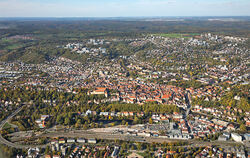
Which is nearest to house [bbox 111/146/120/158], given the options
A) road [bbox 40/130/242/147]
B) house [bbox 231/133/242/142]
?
road [bbox 40/130/242/147]

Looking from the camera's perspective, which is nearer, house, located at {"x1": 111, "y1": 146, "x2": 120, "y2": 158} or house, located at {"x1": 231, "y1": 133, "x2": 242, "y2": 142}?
house, located at {"x1": 111, "y1": 146, "x2": 120, "y2": 158}

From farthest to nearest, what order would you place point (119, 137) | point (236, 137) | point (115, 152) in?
point (119, 137)
point (236, 137)
point (115, 152)

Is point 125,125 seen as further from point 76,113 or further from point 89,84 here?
point 89,84

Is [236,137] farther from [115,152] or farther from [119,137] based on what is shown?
[115,152]

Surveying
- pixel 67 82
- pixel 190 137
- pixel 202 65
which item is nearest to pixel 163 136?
pixel 190 137

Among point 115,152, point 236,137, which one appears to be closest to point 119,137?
point 115,152

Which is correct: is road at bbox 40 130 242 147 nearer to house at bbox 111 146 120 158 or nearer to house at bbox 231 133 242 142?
house at bbox 231 133 242 142

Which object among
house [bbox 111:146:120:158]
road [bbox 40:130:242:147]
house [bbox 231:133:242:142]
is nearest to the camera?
house [bbox 111:146:120:158]

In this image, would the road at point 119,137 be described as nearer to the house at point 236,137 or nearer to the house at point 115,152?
the house at point 236,137

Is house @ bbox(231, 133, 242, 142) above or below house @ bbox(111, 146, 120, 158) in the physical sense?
above

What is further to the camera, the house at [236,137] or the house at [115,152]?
the house at [236,137]

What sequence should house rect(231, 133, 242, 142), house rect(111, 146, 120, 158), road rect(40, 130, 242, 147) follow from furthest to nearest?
house rect(231, 133, 242, 142)
road rect(40, 130, 242, 147)
house rect(111, 146, 120, 158)

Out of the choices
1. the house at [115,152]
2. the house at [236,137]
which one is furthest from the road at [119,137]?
the house at [115,152]
